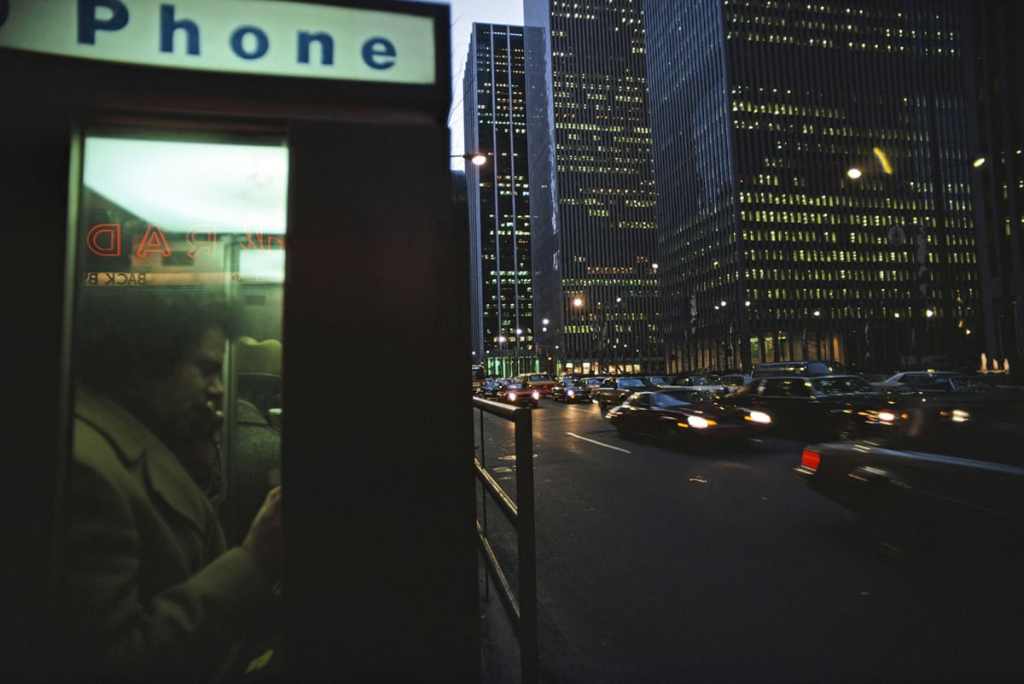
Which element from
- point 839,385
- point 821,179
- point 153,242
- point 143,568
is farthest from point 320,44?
point 821,179

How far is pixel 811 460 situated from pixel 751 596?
2.10m

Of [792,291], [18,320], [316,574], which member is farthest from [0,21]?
[792,291]

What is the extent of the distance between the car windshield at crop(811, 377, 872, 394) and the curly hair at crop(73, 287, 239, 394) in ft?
47.0

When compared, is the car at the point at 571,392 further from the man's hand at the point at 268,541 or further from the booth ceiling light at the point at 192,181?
the man's hand at the point at 268,541

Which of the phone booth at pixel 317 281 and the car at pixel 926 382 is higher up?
the phone booth at pixel 317 281

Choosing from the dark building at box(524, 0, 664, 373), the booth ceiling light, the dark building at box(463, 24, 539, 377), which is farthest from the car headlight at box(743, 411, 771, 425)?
the dark building at box(463, 24, 539, 377)

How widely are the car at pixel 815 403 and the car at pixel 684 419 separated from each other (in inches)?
21.1

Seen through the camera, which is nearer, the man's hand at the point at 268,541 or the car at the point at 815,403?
the man's hand at the point at 268,541

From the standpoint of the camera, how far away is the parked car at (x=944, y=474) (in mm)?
3695

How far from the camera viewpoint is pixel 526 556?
8.45ft

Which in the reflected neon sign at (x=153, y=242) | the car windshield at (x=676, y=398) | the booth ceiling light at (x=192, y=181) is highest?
the booth ceiling light at (x=192, y=181)

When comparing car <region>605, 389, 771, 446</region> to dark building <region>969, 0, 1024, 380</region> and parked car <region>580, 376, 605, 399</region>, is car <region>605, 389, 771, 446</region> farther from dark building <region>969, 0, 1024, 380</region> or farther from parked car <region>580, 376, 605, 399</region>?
dark building <region>969, 0, 1024, 380</region>

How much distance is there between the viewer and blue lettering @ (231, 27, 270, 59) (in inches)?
73.5

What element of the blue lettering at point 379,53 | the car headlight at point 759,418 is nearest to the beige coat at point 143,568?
the blue lettering at point 379,53
